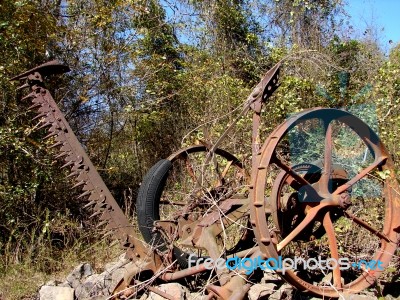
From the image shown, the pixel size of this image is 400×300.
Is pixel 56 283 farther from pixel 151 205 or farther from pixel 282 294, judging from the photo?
pixel 282 294

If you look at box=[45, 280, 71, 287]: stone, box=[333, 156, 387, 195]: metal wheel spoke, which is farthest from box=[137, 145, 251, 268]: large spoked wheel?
box=[45, 280, 71, 287]: stone

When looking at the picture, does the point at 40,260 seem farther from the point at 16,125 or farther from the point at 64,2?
the point at 64,2

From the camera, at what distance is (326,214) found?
11.0 feet

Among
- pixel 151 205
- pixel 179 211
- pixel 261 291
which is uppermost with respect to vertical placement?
pixel 151 205

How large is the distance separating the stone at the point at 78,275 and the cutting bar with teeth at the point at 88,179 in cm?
88

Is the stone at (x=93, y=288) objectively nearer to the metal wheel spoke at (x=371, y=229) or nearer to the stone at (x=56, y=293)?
the stone at (x=56, y=293)

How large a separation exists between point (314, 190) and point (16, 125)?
395 cm

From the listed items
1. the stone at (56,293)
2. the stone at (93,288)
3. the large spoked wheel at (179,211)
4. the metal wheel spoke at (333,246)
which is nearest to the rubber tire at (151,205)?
the large spoked wheel at (179,211)

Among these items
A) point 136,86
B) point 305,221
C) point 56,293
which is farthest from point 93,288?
point 136,86

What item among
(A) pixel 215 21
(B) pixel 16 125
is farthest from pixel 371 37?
(B) pixel 16 125

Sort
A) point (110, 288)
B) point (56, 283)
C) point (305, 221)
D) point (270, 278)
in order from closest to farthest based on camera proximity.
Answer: point (305, 221) < point (270, 278) < point (110, 288) < point (56, 283)

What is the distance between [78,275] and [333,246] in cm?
248

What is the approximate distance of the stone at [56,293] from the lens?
12.9 ft

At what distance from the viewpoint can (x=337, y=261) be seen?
322 cm
